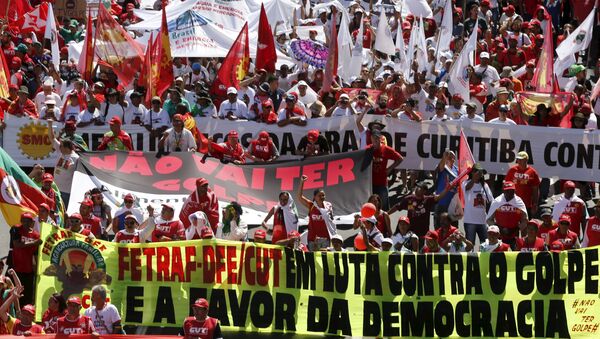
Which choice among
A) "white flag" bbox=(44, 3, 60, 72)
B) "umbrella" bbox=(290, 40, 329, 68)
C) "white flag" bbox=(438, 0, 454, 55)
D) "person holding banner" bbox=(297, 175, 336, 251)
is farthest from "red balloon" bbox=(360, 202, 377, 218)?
"white flag" bbox=(44, 3, 60, 72)

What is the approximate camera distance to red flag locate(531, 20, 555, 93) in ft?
84.7

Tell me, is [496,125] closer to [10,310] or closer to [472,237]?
[472,237]

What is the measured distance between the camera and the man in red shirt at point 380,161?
23672mm

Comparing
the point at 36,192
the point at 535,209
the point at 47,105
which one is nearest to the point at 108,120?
the point at 47,105

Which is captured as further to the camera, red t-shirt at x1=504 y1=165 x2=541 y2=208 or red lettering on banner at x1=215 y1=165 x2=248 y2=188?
red lettering on banner at x1=215 y1=165 x2=248 y2=188

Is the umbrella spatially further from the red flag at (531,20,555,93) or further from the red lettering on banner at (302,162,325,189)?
the red lettering on banner at (302,162,325,189)

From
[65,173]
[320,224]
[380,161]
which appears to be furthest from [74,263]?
[380,161]

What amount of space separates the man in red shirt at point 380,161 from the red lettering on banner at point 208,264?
496cm

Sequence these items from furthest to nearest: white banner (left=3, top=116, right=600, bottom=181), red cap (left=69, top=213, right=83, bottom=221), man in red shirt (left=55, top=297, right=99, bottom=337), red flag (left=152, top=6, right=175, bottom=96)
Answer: red flag (left=152, top=6, right=175, bottom=96)
white banner (left=3, top=116, right=600, bottom=181)
red cap (left=69, top=213, right=83, bottom=221)
man in red shirt (left=55, top=297, right=99, bottom=337)

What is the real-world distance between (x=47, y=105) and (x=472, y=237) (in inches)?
238

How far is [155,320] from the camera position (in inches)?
742

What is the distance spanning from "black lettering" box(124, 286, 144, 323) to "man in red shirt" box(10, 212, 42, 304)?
130 centimetres

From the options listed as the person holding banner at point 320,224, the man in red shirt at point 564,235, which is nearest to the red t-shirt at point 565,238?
the man in red shirt at point 564,235

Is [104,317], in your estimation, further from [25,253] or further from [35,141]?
[35,141]
